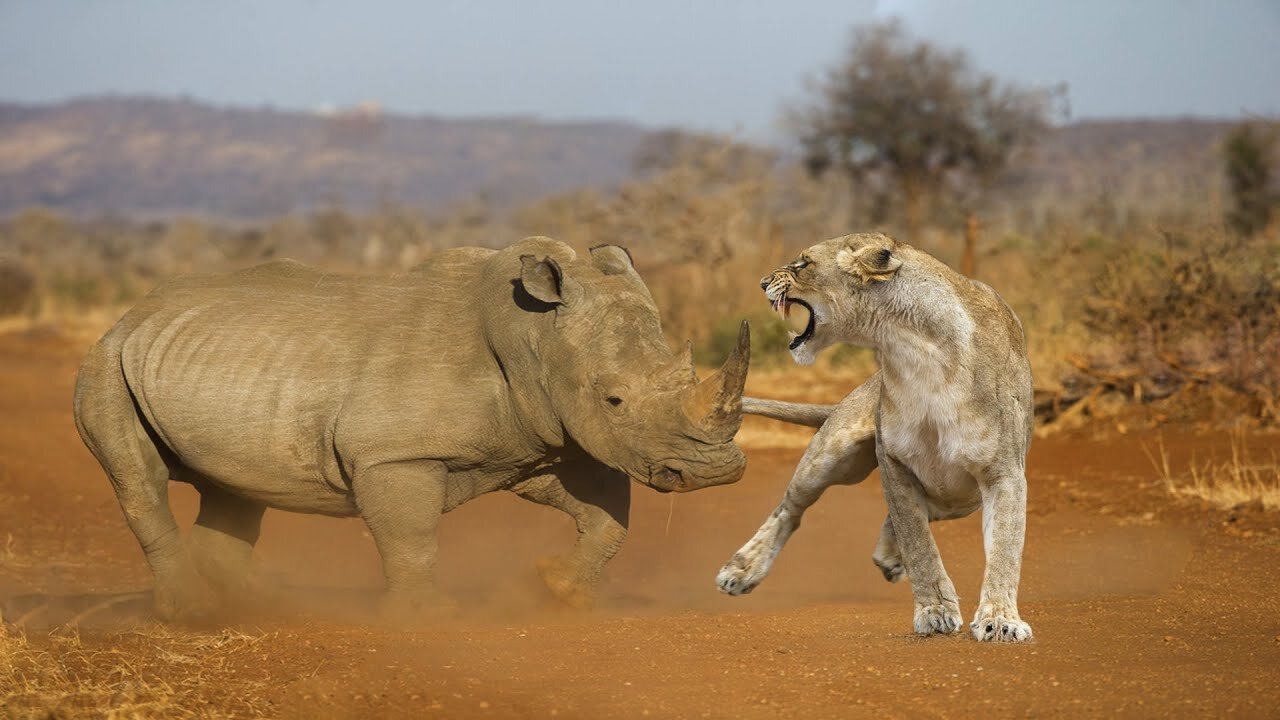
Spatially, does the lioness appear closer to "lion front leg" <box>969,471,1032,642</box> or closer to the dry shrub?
"lion front leg" <box>969,471,1032,642</box>

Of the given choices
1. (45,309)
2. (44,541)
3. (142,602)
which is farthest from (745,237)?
(142,602)

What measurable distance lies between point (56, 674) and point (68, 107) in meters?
151

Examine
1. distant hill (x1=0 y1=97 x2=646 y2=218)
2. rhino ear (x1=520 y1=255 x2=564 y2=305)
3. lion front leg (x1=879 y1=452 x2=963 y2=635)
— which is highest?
rhino ear (x1=520 y1=255 x2=564 y2=305)

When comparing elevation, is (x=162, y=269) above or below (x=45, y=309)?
below

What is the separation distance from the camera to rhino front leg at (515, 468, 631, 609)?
24.1ft

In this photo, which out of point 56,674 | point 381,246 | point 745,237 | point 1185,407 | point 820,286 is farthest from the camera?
point 381,246

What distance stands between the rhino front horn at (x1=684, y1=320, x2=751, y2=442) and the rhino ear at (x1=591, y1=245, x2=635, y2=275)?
3.26ft

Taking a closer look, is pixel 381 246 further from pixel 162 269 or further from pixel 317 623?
pixel 317 623

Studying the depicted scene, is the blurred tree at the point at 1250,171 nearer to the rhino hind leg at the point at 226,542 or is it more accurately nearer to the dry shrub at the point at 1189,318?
the dry shrub at the point at 1189,318

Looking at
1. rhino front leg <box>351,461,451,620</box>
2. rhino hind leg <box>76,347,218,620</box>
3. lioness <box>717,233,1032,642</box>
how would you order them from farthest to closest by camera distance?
1. rhino hind leg <box>76,347,218,620</box>
2. rhino front leg <box>351,461,451,620</box>
3. lioness <box>717,233,1032,642</box>

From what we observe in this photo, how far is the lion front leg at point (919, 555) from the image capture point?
616cm

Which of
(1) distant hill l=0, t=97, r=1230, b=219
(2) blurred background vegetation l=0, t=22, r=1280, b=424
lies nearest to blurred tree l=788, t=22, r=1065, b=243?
(2) blurred background vegetation l=0, t=22, r=1280, b=424

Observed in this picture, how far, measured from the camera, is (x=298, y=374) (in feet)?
23.9

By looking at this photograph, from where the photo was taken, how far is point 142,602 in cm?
792
